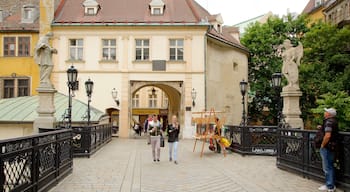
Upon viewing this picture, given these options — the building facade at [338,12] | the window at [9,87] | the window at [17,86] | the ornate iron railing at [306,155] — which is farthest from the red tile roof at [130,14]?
the ornate iron railing at [306,155]

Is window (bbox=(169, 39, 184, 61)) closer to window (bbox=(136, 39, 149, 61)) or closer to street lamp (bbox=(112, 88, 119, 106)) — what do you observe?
window (bbox=(136, 39, 149, 61))

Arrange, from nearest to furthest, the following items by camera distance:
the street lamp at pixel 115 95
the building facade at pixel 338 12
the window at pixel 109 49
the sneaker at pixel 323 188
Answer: the sneaker at pixel 323 188 < the street lamp at pixel 115 95 < the window at pixel 109 49 < the building facade at pixel 338 12

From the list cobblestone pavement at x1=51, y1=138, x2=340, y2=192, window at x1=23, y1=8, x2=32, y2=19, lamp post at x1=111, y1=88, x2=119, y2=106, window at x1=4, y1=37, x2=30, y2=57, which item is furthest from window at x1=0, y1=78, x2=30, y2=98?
cobblestone pavement at x1=51, y1=138, x2=340, y2=192

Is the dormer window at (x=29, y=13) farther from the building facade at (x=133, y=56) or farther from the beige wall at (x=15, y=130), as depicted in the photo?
the beige wall at (x=15, y=130)

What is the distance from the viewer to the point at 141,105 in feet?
194

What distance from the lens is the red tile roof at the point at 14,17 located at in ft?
115

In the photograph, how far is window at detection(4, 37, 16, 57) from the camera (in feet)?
115

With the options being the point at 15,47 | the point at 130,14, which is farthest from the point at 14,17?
the point at 130,14

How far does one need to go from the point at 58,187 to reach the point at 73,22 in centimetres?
2587

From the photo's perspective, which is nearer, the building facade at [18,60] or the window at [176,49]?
the window at [176,49]

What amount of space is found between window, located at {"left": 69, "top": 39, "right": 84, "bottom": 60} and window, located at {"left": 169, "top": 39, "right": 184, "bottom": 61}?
279 inches

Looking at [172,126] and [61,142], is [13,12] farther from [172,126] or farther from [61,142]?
[61,142]

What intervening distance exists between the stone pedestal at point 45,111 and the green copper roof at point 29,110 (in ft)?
23.3

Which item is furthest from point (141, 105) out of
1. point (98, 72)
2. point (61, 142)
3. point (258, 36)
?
point (61, 142)
